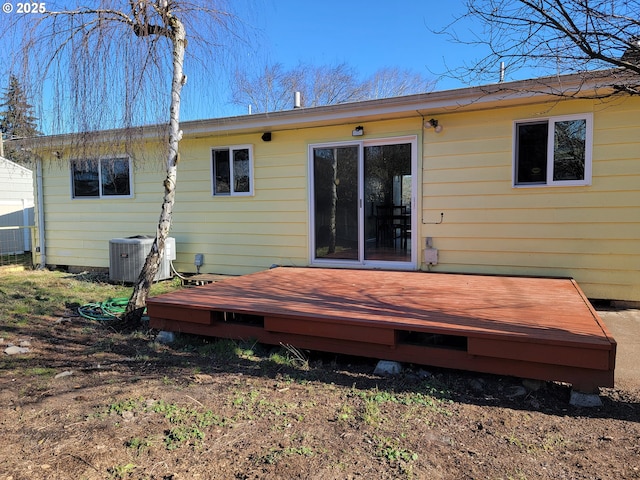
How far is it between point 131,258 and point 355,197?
12.4 feet

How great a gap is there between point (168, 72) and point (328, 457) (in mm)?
3874

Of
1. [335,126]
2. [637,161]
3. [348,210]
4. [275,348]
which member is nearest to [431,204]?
[348,210]

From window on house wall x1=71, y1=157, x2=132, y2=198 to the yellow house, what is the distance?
3 centimetres

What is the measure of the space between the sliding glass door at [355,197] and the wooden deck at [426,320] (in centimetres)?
116

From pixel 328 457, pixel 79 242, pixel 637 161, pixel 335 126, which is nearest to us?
pixel 328 457

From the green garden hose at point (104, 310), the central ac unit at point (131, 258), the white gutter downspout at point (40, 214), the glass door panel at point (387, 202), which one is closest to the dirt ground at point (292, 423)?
the green garden hose at point (104, 310)

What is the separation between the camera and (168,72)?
4.32m

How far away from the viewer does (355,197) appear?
247 inches

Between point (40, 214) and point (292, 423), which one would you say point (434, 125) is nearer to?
point (292, 423)

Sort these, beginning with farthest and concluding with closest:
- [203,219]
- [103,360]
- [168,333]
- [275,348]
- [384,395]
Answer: [203,219]
[168,333]
[275,348]
[103,360]
[384,395]

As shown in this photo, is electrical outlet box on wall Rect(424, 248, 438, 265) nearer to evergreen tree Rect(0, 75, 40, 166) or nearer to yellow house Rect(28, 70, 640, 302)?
yellow house Rect(28, 70, 640, 302)

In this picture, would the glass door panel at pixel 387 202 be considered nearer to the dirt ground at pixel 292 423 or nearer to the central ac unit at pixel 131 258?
the dirt ground at pixel 292 423

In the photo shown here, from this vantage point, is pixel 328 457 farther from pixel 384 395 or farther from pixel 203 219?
pixel 203 219

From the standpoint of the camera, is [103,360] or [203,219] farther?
[203,219]
